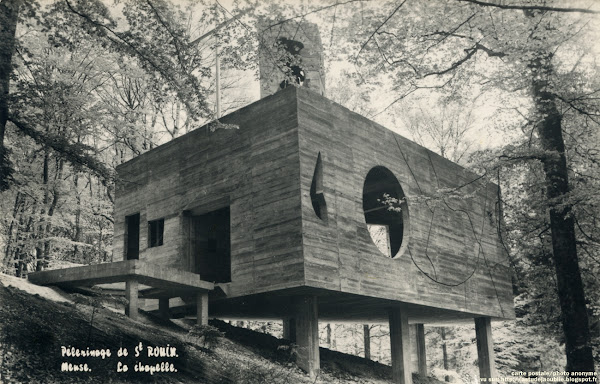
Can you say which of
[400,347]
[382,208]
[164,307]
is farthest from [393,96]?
[164,307]

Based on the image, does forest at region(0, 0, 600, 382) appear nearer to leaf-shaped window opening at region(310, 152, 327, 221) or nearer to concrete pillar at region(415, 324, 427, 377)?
leaf-shaped window opening at region(310, 152, 327, 221)

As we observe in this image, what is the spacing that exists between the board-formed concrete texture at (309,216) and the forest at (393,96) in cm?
113

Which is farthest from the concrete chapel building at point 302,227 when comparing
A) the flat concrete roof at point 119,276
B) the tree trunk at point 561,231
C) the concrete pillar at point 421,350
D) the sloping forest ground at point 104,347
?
the concrete pillar at point 421,350

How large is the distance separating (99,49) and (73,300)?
34.0ft

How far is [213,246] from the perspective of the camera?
616 inches

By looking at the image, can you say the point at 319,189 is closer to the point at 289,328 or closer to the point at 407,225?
the point at 407,225

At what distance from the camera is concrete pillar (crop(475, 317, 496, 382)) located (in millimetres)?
17500

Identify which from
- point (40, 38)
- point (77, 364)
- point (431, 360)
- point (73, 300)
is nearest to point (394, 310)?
→ point (73, 300)

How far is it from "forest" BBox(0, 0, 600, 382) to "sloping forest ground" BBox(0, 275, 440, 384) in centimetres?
196

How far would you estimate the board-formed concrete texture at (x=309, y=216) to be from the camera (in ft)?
38.8

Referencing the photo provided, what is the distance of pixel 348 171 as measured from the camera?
12891 mm

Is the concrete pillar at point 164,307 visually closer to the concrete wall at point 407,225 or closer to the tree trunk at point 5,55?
the concrete wall at point 407,225

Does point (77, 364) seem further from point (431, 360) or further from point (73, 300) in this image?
point (431, 360)

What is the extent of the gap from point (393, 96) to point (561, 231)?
445cm
